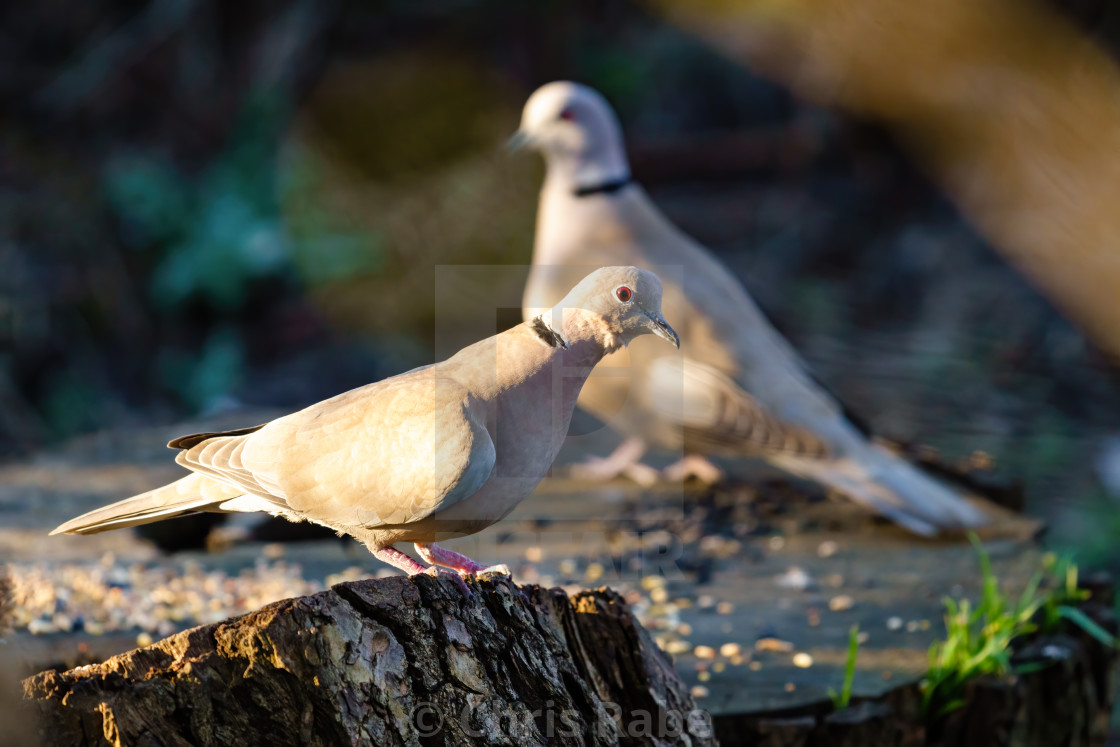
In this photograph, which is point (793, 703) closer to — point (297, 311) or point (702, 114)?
point (297, 311)

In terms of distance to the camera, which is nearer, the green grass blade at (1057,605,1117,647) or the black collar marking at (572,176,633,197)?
the green grass blade at (1057,605,1117,647)

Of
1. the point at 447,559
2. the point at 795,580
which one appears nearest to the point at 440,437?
the point at 447,559

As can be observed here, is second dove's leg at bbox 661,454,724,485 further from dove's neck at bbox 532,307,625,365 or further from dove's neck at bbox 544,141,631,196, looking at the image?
dove's neck at bbox 532,307,625,365

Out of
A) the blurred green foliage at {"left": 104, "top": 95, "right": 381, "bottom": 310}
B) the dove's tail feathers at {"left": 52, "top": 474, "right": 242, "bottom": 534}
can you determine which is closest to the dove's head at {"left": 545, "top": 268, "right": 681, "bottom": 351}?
the dove's tail feathers at {"left": 52, "top": 474, "right": 242, "bottom": 534}

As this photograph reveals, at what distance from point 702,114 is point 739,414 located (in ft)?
19.6

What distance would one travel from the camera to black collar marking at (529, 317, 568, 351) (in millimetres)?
1700

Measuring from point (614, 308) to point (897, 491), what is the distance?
1.86m

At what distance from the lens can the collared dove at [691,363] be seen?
3305 mm

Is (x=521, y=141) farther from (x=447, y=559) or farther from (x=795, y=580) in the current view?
(x=447, y=559)

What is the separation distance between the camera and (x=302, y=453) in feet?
5.60

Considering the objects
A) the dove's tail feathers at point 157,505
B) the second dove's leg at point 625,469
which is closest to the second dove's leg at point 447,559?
the dove's tail feathers at point 157,505

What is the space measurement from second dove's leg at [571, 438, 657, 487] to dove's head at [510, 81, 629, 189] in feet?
3.23

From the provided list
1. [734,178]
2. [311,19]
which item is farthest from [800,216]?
[311,19]

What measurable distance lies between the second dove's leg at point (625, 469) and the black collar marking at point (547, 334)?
7.06 feet
